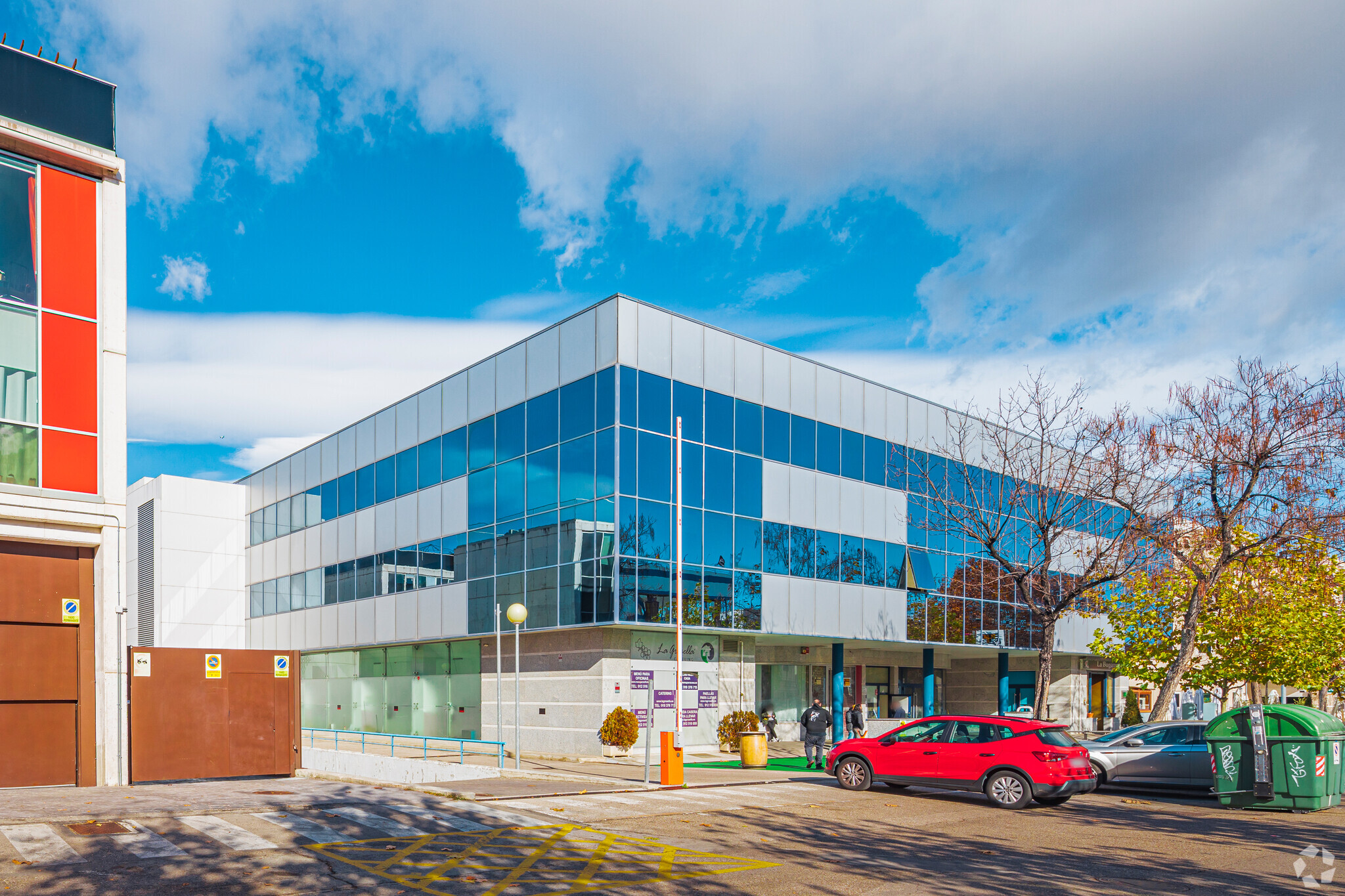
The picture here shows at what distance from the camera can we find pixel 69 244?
674 inches

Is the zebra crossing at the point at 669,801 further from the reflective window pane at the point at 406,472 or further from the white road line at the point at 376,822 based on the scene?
the reflective window pane at the point at 406,472

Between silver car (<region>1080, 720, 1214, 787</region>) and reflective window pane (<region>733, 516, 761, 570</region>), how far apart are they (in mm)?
10384

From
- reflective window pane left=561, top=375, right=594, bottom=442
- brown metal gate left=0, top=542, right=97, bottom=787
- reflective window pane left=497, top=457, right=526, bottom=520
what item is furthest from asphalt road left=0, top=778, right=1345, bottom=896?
reflective window pane left=497, top=457, right=526, bottom=520

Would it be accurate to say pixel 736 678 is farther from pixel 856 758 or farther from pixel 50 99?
pixel 50 99

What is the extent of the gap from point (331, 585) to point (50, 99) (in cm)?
2494

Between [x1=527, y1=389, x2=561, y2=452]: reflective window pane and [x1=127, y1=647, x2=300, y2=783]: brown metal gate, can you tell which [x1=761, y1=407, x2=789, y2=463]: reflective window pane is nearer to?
[x1=527, y1=389, x2=561, y2=452]: reflective window pane

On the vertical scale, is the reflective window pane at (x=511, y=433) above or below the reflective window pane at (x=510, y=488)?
above

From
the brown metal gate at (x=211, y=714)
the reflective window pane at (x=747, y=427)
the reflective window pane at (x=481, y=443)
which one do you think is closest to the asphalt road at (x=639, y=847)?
the brown metal gate at (x=211, y=714)

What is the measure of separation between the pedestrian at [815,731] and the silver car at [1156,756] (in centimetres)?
567

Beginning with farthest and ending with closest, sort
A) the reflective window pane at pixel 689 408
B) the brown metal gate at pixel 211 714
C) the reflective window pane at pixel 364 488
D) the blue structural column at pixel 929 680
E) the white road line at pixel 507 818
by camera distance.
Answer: the reflective window pane at pixel 364 488, the blue structural column at pixel 929 680, the reflective window pane at pixel 689 408, the brown metal gate at pixel 211 714, the white road line at pixel 507 818

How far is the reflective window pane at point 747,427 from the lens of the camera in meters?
29.4

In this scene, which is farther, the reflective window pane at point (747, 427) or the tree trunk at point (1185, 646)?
the reflective window pane at point (747, 427)

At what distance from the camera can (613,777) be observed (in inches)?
831

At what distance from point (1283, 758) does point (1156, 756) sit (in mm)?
3443
